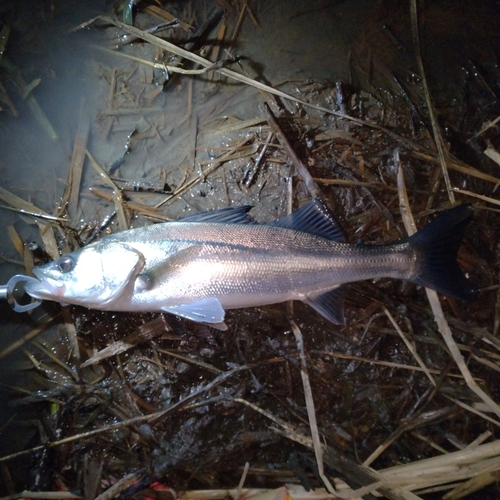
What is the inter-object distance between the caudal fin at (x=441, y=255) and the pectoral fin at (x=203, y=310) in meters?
1.44

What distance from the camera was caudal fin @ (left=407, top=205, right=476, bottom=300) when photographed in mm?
2373

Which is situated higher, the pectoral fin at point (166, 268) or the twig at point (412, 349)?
the pectoral fin at point (166, 268)

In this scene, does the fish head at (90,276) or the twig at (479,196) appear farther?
the twig at (479,196)

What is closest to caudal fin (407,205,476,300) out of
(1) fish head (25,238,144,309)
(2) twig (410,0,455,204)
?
(2) twig (410,0,455,204)

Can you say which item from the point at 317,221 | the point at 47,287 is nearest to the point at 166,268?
the point at 47,287

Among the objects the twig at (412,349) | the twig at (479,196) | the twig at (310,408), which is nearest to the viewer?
the twig at (310,408)

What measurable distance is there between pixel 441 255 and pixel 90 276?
247 cm

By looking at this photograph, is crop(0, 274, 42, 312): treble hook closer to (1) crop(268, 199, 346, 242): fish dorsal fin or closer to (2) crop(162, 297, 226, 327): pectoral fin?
(2) crop(162, 297, 226, 327): pectoral fin

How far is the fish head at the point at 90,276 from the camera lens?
7.33ft

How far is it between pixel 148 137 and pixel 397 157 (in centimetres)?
220

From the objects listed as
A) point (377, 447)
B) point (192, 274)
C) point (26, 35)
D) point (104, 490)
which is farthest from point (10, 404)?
point (26, 35)

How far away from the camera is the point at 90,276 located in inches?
→ 88.6

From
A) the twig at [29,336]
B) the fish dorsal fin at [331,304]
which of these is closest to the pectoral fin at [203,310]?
the fish dorsal fin at [331,304]

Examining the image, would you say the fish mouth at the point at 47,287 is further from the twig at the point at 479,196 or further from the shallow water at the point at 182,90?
the twig at the point at 479,196
